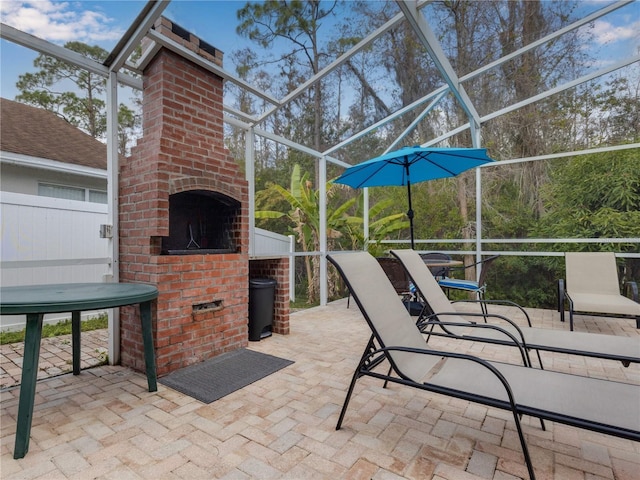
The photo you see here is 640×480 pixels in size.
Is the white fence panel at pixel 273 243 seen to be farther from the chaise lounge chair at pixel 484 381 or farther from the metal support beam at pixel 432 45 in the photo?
the chaise lounge chair at pixel 484 381

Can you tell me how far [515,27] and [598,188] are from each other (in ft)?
11.9

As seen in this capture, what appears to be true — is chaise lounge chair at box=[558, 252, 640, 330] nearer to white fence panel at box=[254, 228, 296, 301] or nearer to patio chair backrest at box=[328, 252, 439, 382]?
patio chair backrest at box=[328, 252, 439, 382]

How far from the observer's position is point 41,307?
2049 mm

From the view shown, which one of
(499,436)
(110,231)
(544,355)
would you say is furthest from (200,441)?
(544,355)

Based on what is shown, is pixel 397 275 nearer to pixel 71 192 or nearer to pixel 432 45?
pixel 432 45

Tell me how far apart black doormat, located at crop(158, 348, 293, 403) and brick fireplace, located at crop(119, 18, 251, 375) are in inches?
5.2

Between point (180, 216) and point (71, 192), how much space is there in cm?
250

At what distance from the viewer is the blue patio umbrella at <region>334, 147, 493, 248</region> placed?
436 centimetres

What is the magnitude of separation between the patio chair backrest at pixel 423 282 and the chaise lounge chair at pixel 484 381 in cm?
79

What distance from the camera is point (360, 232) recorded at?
26.5 feet

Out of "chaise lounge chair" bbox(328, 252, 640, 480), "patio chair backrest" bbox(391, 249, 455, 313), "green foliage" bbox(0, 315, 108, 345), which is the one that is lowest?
"green foliage" bbox(0, 315, 108, 345)

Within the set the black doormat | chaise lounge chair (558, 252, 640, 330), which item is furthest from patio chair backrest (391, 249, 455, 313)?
chaise lounge chair (558, 252, 640, 330)

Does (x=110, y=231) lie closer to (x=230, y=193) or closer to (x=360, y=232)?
(x=230, y=193)

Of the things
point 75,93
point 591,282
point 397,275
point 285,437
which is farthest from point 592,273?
point 75,93
